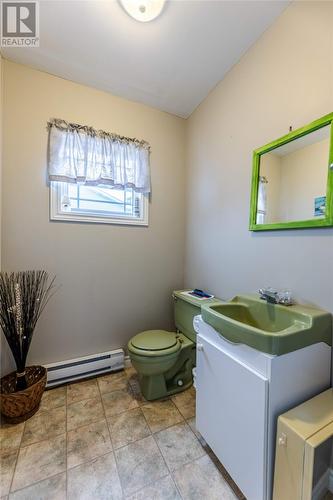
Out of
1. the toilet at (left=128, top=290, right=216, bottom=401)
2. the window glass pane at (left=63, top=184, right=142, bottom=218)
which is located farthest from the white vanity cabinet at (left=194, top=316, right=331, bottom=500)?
the window glass pane at (left=63, top=184, right=142, bottom=218)

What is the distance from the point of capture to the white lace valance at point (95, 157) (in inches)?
65.2

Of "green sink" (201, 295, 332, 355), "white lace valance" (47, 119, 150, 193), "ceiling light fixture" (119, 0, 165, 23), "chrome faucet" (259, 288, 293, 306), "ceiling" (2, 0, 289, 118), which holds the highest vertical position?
"ceiling" (2, 0, 289, 118)

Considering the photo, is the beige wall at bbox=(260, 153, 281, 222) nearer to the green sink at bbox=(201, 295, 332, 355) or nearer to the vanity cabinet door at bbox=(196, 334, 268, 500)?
the green sink at bbox=(201, 295, 332, 355)

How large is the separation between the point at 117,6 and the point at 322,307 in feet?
6.57

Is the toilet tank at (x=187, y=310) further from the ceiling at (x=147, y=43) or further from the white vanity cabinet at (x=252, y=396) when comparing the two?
the ceiling at (x=147, y=43)

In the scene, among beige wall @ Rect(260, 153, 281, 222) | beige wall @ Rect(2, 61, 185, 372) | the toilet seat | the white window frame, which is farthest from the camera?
the white window frame

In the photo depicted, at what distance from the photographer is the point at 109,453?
114 centimetres

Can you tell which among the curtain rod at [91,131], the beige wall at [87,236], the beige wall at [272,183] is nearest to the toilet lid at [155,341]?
the beige wall at [87,236]

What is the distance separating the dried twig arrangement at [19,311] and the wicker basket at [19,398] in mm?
71

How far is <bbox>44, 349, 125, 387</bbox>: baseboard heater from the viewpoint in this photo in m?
1.66

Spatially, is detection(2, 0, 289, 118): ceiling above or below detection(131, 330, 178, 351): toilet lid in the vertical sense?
above

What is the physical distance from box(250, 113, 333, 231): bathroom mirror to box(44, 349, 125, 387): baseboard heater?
1625mm

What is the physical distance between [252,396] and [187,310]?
37.4 inches

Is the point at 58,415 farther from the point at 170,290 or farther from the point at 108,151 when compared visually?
the point at 108,151
